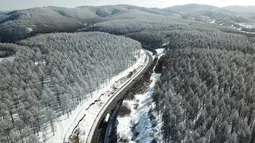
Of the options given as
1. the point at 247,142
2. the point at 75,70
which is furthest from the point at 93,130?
the point at 247,142

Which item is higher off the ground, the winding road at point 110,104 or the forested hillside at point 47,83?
the forested hillside at point 47,83

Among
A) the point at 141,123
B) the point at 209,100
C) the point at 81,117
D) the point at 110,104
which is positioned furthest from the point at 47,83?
the point at 209,100

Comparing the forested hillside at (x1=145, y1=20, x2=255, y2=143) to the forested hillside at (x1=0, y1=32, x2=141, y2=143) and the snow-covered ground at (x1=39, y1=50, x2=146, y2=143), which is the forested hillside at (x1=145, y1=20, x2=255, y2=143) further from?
the forested hillside at (x1=0, y1=32, x2=141, y2=143)

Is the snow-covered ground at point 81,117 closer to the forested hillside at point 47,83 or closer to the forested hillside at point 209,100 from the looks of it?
the forested hillside at point 47,83

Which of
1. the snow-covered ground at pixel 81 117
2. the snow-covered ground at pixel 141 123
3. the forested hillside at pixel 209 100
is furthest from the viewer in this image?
Answer: the snow-covered ground at pixel 81 117

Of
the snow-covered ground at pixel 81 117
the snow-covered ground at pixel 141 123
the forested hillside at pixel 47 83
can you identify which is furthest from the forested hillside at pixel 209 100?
the forested hillside at pixel 47 83

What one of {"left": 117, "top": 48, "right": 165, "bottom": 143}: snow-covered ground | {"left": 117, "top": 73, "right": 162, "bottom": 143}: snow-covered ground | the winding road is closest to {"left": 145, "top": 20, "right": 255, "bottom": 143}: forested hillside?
Result: {"left": 117, "top": 48, "right": 165, "bottom": 143}: snow-covered ground

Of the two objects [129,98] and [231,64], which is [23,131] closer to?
[129,98]
